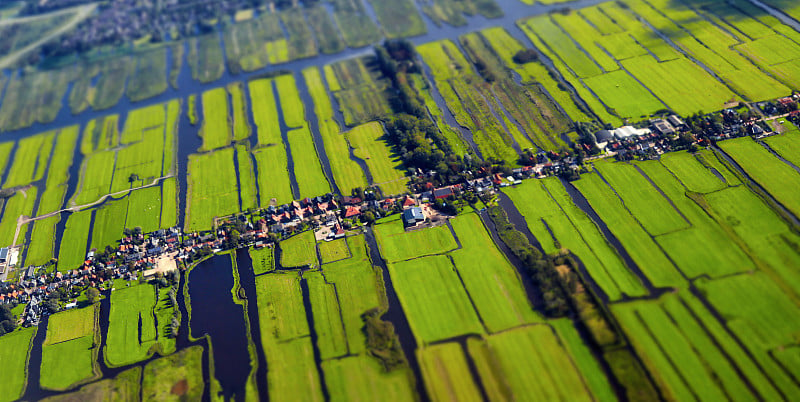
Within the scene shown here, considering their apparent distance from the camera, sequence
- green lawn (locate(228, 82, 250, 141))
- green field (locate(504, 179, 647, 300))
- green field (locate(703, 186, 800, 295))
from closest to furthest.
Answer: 1. green field (locate(703, 186, 800, 295))
2. green field (locate(504, 179, 647, 300))
3. green lawn (locate(228, 82, 250, 141))

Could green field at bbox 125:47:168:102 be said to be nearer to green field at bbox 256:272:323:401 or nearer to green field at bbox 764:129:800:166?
green field at bbox 256:272:323:401

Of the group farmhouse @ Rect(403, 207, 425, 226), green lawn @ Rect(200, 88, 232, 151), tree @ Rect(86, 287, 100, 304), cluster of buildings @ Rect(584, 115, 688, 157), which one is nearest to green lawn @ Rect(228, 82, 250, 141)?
green lawn @ Rect(200, 88, 232, 151)

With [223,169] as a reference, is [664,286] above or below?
below

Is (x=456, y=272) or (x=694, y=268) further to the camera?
(x=456, y=272)

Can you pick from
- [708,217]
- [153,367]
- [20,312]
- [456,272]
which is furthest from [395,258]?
[20,312]

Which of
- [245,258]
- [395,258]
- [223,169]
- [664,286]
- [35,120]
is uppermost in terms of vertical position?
[35,120]

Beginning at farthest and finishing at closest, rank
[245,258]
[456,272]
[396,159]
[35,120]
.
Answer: [35,120], [396,159], [245,258], [456,272]

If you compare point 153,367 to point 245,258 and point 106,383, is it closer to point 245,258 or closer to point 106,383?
point 106,383

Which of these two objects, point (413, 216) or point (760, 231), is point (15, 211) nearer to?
point (413, 216)
